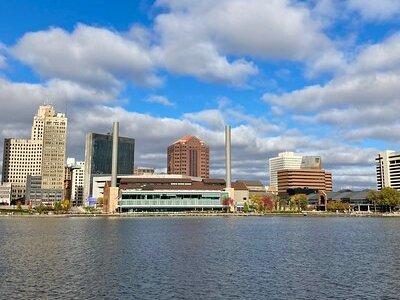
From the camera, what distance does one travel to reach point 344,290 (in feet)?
158

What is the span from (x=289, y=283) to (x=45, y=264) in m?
33.7

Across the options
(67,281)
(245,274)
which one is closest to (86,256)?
(67,281)

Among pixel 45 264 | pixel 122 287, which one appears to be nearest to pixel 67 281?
pixel 122 287

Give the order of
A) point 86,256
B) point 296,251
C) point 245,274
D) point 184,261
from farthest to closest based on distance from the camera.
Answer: point 296,251
point 86,256
point 184,261
point 245,274

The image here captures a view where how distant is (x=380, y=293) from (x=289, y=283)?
9.62m

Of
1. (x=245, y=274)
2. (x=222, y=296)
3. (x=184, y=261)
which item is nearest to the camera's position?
(x=222, y=296)

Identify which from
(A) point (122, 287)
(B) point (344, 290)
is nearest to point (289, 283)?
(B) point (344, 290)

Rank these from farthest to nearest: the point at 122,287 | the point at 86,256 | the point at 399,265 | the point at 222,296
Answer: the point at 86,256 < the point at 399,265 < the point at 122,287 < the point at 222,296

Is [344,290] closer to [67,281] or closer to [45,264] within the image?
[67,281]

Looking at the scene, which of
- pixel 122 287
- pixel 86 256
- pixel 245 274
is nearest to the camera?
pixel 122 287

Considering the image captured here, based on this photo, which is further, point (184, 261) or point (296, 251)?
point (296, 251)

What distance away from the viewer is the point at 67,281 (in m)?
52.9

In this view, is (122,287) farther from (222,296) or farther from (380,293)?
(380,293)

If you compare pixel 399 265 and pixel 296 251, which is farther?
pixel 296 251
